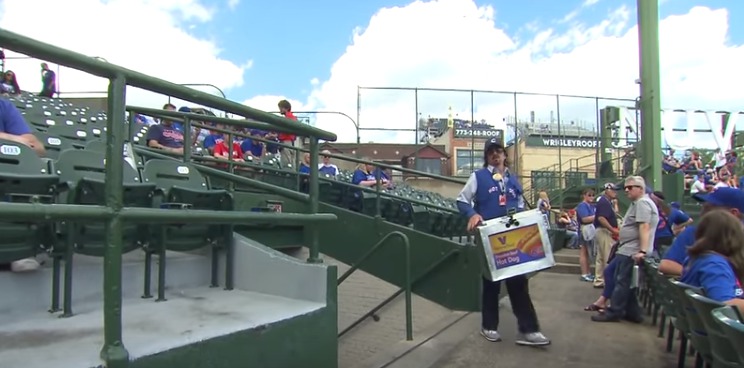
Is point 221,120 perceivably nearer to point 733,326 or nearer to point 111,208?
point 111,208

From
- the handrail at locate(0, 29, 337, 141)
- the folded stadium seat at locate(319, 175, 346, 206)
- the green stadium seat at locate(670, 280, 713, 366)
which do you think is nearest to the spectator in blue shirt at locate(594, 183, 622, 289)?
the folded stadium seat at locate(319, 175, 346, 206)

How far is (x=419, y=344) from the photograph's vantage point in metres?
4.75

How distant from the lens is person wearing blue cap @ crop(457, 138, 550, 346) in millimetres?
4625

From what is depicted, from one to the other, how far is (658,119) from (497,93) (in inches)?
465

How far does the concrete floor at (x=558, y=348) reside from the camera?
13.9 feet

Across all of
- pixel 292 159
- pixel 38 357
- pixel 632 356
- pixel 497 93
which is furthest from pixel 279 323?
pixel 497 93

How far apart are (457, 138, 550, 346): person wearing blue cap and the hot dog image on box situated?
0.96 ft

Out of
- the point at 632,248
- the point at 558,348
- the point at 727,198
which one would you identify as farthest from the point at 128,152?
the point at 632,248

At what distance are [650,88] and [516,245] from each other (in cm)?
610

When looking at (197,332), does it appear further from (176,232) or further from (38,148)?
(38,148)

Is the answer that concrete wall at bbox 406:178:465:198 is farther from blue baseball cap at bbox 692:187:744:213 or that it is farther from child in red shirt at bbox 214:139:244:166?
blue baseball cap at bbox 692:187:744:213

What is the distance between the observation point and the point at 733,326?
2.30m

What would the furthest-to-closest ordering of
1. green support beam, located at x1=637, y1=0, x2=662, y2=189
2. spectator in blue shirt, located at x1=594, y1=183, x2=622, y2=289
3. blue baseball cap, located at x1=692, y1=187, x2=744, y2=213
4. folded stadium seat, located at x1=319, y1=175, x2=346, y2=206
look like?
1. green support beam, located at x1=637, y1=0, x2=662, y2=189
2. folded stadium seat, located at x1=319, y1=175, x2=346, y2=206
3. spectator in blue shirt, located at x1=594, y1=183, x2=622, y2=289
4. blue baseball cap, located at x1=692, y1=187, x2=744, y2=213

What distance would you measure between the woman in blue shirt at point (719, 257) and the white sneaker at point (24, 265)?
3.71 meters
